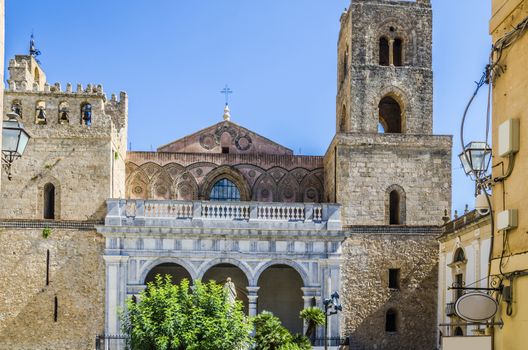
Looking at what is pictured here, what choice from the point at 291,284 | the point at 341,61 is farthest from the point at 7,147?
the point at 341,61

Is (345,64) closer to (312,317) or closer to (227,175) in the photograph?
(227,175)

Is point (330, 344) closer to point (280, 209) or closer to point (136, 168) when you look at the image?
point (280, 209)

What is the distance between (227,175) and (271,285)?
17.4 feet

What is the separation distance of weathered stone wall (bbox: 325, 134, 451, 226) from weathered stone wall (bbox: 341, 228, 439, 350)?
0.85 metres

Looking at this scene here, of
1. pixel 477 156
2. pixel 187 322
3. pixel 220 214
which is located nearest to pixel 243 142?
pixel 220 214

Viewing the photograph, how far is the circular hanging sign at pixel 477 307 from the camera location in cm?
910

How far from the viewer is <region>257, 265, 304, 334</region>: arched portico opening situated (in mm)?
31672

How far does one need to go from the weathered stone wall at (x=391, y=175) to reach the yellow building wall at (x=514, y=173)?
19.7 metres

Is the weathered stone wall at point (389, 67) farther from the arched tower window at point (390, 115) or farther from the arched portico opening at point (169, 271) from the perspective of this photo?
the arched portico opening at point (169, 271)

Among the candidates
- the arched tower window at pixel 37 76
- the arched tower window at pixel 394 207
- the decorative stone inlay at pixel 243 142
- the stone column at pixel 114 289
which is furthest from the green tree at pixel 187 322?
the arched tower window at pixel 37 76

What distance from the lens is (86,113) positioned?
29625 millimetres

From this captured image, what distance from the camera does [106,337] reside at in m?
27.5

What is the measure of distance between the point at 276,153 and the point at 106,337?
11497mm

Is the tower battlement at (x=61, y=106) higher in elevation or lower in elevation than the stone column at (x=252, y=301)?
higher
